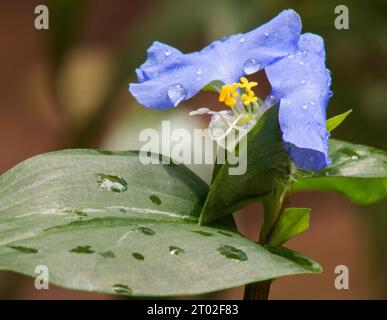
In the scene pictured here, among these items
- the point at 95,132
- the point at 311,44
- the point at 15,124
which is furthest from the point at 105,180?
the point at 15,124

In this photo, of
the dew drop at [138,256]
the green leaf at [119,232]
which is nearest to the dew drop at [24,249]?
the green leaf at [119,232]

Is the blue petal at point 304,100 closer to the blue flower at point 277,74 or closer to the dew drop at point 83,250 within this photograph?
the blue flower at point 277,74

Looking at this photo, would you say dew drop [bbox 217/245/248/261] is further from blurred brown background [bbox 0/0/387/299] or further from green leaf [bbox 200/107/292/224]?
blurred brown background [bbox 0/0/387/299]

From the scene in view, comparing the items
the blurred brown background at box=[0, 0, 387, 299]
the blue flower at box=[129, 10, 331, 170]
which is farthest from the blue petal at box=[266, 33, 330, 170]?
the blurred brown background at box=[0, 0, 387, 299]

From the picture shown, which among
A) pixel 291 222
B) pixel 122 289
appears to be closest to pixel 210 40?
pixel 291 222
